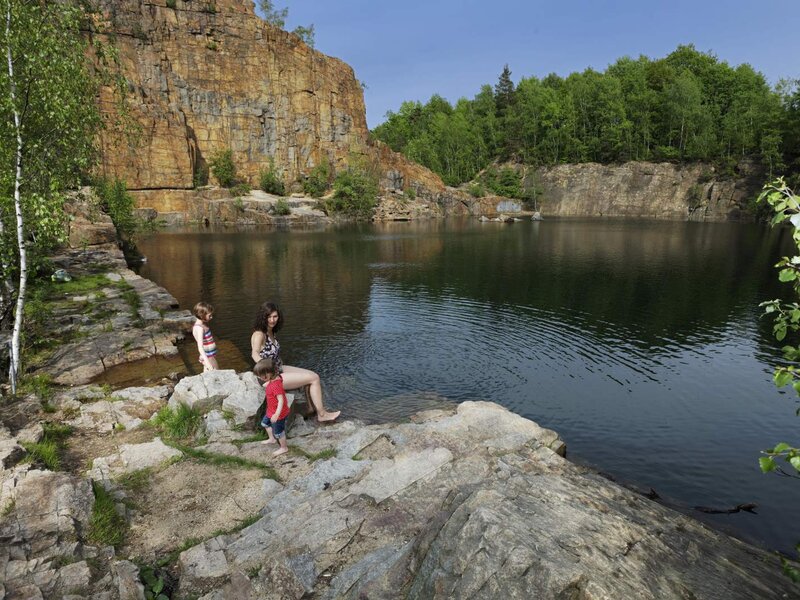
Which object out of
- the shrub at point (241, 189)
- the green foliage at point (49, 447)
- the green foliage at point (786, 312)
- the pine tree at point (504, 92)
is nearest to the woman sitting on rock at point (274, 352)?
the green foliage at point (49, 447)

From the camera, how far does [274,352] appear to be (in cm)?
1128

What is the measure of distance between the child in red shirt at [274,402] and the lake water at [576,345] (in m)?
4.70

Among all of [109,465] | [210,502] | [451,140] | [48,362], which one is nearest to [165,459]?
[109,465]

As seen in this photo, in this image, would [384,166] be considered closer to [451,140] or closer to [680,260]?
[451,140]

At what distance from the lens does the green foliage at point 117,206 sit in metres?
40.9

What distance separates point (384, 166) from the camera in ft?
373

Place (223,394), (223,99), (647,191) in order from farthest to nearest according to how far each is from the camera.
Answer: (647,191) → (223,99) → (223,394)

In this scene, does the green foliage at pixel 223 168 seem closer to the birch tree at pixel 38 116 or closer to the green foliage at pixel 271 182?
the green foliage at pixel 271 182

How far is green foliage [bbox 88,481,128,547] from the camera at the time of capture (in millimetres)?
6473

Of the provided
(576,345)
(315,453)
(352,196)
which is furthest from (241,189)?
(315,453)

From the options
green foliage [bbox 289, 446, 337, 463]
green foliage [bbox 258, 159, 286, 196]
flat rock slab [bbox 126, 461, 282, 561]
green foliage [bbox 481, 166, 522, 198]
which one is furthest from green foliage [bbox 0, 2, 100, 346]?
green foliage [bbox 481, 166, 522, 198]

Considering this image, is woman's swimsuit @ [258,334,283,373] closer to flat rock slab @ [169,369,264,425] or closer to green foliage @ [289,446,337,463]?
flat rock slab @ [169,369,264,425]

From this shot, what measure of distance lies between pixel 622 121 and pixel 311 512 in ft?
425

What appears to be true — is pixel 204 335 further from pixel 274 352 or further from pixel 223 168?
pixel 223 168
